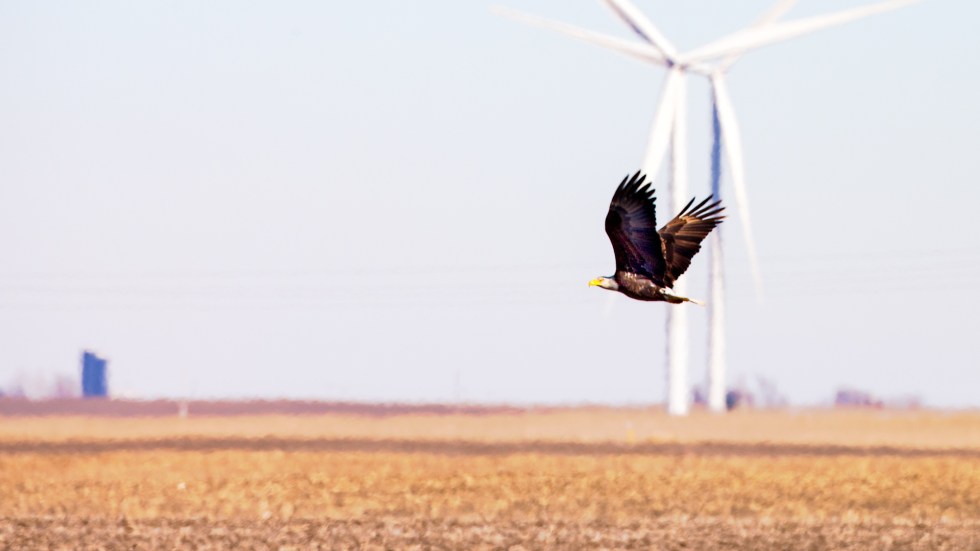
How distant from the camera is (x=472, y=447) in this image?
63312 mm

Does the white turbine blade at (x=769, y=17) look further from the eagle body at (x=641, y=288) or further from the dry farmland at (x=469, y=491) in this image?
the eagle body at (x=641, y=288)

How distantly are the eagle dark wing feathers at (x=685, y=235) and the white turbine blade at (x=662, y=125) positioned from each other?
51764 mm

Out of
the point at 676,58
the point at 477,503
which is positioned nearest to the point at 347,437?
the point at 676,58

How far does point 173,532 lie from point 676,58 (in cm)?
4387

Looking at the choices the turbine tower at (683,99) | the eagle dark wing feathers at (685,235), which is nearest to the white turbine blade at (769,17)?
the turbine tower at (683,99)

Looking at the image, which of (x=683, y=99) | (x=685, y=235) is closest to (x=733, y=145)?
(x=683, y=99)

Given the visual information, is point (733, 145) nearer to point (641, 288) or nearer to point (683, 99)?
point (683, 99)

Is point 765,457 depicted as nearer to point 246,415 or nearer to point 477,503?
point 477,503

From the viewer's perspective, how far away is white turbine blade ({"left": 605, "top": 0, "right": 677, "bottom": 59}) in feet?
234

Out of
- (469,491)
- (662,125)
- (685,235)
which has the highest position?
(662,125)

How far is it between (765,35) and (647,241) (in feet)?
194

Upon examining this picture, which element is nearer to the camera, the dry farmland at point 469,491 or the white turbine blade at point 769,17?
the dry farmland at point 469,491

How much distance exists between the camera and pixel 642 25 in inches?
2830

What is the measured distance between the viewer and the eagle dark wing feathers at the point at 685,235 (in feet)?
42.8
